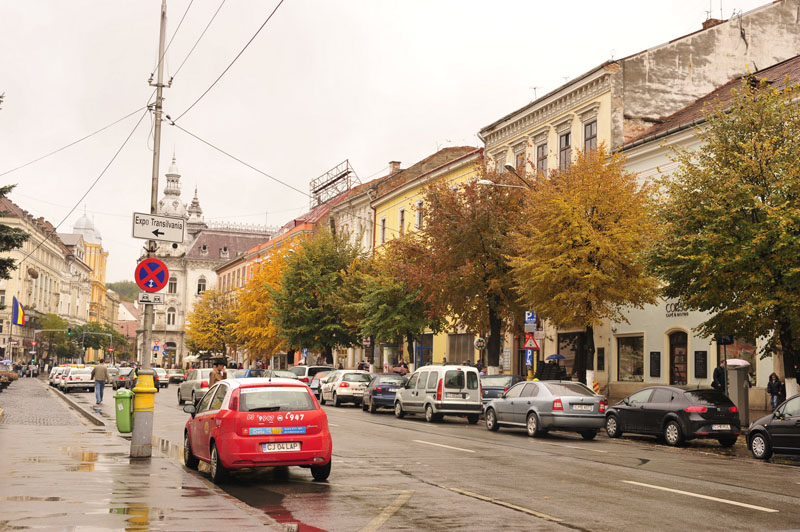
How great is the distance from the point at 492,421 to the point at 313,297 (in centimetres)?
3094

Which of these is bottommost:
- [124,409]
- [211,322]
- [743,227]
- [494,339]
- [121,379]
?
[121,379]

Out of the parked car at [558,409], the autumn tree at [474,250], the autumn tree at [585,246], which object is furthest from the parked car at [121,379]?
the parked car at [558,409]

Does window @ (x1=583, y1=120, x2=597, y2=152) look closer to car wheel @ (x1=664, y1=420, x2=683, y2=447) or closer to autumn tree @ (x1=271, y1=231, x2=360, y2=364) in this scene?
car wheel @ (x1=664, y1=420, x2=683, y2=447)

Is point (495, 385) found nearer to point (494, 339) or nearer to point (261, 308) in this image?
point (494, 339)

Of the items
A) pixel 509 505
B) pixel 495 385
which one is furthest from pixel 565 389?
pixel 509 505

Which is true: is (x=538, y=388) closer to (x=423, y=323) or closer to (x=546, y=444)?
(x=546, y=444)

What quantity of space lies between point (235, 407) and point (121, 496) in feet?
8.08

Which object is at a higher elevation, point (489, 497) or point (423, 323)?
point (423, 323)

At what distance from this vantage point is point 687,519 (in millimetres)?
9680

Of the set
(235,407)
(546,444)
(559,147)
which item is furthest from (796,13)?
(235,407)

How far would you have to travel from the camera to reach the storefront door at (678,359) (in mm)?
32031

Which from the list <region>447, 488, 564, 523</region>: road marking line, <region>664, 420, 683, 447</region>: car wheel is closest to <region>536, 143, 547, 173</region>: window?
<region>664, 420, 683, 447</region>: car wheel

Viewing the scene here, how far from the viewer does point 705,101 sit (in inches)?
1355

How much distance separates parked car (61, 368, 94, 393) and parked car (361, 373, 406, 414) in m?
23.7
